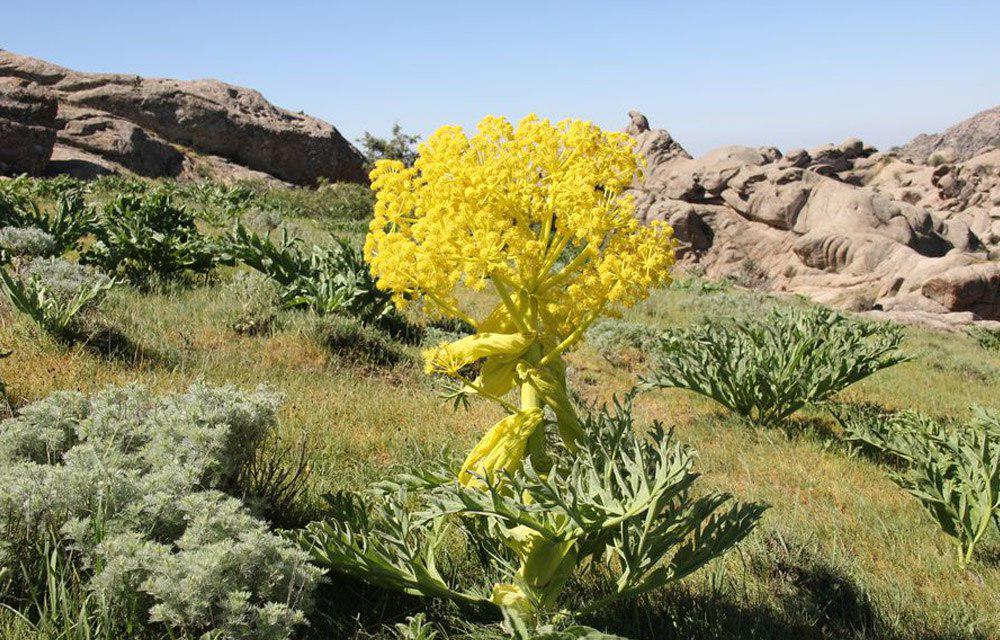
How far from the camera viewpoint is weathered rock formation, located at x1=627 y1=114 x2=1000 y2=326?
26.9 meters

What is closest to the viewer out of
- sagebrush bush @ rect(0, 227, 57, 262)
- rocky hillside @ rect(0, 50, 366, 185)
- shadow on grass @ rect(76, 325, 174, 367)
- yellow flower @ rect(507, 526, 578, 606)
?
yellow flower @ rect(507, 526, 578, 606)

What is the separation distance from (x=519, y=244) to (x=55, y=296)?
4623 mm

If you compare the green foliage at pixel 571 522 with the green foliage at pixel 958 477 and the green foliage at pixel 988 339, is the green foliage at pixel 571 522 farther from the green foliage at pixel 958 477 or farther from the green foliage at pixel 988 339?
the green foliage at pixel 988 339

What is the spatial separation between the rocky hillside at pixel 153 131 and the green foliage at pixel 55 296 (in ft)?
70.5

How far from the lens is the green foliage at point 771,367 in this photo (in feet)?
17.7

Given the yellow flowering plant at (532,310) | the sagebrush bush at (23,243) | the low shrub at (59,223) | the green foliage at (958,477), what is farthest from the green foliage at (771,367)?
the low shrub at (59,223)

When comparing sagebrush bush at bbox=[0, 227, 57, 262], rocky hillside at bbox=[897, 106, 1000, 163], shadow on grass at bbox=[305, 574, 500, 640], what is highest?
rocky hillside at bbox=[897, 106, 1000, 163]

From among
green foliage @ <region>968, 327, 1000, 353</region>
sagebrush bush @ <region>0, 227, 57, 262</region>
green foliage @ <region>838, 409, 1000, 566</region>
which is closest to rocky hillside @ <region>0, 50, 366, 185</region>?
sagebrush bush @ <region>0, 227, 57, 262</region>

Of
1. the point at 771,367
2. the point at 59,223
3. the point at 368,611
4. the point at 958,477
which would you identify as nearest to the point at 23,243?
the point at 59,223

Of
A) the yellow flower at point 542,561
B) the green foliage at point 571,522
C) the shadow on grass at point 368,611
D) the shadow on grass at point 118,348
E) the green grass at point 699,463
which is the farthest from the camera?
the shadow on grass at point 118,348

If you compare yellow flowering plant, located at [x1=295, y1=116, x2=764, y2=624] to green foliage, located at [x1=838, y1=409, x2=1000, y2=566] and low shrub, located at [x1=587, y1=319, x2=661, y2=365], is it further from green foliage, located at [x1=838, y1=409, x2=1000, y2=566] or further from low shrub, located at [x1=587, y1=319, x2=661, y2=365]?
low shrub, located at [x1=587, y1=319, x2=661, y2=365]

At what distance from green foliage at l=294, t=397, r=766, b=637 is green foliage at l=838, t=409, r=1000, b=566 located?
6.80 ft

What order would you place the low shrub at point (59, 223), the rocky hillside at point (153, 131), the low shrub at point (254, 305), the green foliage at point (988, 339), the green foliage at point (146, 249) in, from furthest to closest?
the rocky hillside at point (153, 131) < the green foliage at point (988, 339) < the low shrub at point (59, 223) < the green foliage at point (146, 249) < the low shrub at point (254, 305)

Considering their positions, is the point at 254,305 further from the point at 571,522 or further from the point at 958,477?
the point at 958,477
